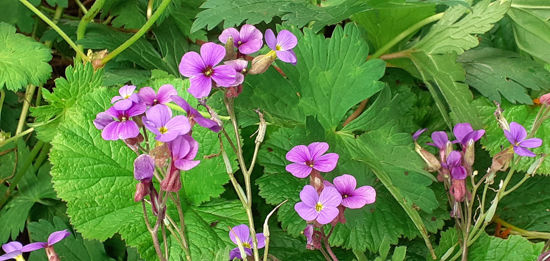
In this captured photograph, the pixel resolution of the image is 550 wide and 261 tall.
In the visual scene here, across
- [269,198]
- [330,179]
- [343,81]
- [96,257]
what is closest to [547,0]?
[343,81]

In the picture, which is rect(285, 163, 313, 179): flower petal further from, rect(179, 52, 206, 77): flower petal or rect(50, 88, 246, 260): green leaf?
rect(50, 88, 246, 260): green leaf

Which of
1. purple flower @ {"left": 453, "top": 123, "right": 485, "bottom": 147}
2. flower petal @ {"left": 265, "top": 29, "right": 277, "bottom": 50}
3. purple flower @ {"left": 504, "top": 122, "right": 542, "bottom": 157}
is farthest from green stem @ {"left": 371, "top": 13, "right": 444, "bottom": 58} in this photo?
flower petal @ {"left": 265, "top": 29, "right": 277, "bottom": 50}

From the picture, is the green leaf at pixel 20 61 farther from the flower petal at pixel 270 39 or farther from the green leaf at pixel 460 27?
the green leaf at pixel 460 27

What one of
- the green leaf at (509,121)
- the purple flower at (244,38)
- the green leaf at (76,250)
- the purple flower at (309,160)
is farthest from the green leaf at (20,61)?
the green leaf at (509,121)

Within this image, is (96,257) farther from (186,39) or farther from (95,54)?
(186,39)

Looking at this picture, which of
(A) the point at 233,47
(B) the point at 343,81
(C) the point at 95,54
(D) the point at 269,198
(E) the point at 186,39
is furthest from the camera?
(E) the point at 186,39
